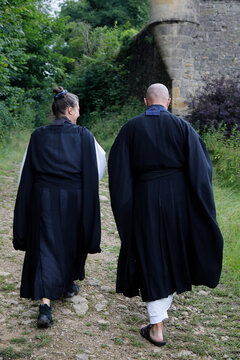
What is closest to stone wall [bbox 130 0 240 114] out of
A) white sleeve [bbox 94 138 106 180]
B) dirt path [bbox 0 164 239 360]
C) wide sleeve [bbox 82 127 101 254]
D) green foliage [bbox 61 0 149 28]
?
dirt path [bbox 0 164 239 360]

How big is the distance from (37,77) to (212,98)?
669 cm

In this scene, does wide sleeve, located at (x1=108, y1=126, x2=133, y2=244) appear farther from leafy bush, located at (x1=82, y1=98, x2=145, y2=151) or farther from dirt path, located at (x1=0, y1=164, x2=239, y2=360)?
leafy bush, located at (x1=82, y1=98, x2=145, y2=151)

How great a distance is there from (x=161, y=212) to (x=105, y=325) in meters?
1.05

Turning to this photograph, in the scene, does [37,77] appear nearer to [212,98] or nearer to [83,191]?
[212,98]

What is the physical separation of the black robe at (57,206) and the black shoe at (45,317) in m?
0.10

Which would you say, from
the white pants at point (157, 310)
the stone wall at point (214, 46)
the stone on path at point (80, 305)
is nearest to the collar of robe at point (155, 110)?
the white pants at point (157, 310)

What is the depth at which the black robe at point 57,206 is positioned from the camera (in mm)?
3240

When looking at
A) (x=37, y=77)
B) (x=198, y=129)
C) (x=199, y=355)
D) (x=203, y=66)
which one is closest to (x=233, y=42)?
(x=203, y=66)

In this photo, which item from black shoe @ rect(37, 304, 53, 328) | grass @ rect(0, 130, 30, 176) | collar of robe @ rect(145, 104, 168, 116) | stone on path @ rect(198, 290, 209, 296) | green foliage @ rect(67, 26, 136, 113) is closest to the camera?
black shoe @ rect(37, 304, 53, 328)

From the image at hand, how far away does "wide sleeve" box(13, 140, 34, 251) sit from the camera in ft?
11.0

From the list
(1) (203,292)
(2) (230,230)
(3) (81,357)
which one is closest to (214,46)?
(2) (230,230)

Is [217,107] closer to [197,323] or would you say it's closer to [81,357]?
[197,323]

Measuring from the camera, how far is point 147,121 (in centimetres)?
319

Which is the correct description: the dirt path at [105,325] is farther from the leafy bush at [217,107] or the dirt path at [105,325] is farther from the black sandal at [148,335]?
the leafy bush at [217,107]
